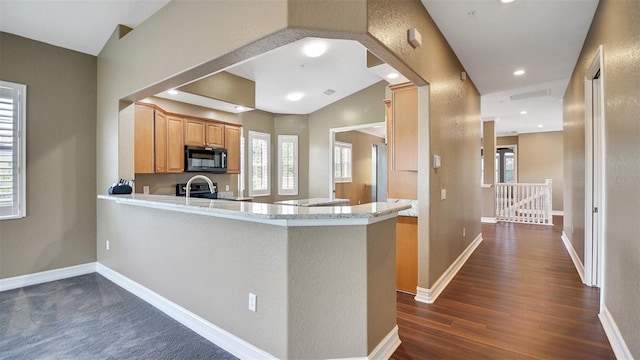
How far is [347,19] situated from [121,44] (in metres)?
3.05

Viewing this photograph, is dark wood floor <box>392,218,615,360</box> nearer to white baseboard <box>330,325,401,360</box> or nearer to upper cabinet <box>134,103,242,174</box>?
white baseboard <box>330,325,401,360</box>

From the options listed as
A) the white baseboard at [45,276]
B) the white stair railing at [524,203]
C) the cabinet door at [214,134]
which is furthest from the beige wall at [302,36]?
the white stair railing at [524,203]

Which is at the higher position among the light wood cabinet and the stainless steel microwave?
the stainless steel microwave

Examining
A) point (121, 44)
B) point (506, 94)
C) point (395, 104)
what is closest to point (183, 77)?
point (121, 44)

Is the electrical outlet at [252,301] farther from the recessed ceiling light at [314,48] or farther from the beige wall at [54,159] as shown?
the recessed ceiling light at [314,48]

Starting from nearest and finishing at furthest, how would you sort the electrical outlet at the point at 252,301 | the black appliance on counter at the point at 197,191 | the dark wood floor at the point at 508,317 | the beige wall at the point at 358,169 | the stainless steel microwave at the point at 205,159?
the electrical outlet at the point at 252,301 < the dark wood floor at the point at 508,317 < the stainless steel microwave at the point at 205,159 < the black appliance on counter at the point at 197,191 < the beige wall at the point at 358,169

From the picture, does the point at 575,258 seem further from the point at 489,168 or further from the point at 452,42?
the point at 489,168

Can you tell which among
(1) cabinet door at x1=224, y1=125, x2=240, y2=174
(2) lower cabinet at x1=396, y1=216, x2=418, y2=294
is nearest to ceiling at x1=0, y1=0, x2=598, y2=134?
(1) cabinet door at x1=224, y1=125, x2=240, y2=174

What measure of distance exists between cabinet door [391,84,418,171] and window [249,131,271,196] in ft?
11.5

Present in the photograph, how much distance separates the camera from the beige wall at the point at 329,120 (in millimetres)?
6090

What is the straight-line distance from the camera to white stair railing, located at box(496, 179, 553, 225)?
7.31 meters

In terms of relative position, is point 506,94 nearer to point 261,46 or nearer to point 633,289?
point 633,289

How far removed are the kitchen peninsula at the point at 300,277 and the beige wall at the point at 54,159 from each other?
92.8 inches

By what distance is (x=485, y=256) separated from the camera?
457cm
